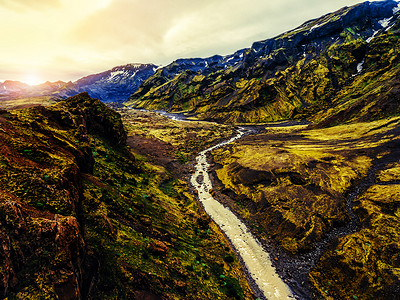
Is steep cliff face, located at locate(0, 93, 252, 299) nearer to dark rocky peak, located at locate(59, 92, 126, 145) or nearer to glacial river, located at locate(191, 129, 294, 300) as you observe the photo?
glacial river, located at locate(191, 129, 294, 300)

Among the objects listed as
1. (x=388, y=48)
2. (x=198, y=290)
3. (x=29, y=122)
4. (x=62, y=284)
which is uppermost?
(x=388, y=48)

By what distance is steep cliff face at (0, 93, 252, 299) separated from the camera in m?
10.1

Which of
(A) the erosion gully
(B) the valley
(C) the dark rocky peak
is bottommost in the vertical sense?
(A) the erosion gully

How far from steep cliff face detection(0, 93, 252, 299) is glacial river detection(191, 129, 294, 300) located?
2925 mm

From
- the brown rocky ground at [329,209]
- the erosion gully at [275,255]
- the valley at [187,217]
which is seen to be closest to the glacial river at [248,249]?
the erosion gully at [275,255]

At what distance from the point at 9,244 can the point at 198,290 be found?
17879 millimetres

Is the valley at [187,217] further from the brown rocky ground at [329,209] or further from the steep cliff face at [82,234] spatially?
the brown rocky ground at [329,209]

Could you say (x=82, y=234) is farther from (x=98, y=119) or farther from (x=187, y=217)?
(x=98, y=119)

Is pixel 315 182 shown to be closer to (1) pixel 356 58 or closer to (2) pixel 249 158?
(2) pixel 249 158

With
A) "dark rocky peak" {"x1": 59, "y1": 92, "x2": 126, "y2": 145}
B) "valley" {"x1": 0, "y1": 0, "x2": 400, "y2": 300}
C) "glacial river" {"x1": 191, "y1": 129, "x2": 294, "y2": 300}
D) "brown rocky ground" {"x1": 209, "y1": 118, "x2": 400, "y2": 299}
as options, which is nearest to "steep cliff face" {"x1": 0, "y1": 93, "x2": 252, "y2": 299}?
"valley" {"x1": 0, "y1": 0, "x2": 400, "y2": 300}

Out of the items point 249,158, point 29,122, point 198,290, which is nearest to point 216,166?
point 249,158

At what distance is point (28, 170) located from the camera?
1362 centimetres

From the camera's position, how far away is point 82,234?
15.1 meters

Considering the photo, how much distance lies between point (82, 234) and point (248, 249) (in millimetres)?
27402
